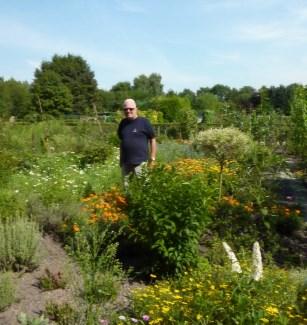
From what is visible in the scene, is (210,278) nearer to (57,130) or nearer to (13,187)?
(13,187)

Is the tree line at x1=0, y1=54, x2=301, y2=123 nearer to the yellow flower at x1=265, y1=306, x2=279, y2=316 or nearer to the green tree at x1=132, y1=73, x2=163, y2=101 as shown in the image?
the green tree at x1=132, y1=73, x2=163, y2=101

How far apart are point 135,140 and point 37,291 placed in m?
2.57

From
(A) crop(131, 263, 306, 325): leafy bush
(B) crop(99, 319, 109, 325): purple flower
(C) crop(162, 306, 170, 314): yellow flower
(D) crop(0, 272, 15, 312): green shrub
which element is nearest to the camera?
(A) crop(131, 263, 306, 325): leafy bush

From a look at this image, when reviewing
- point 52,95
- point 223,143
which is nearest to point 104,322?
point 223,143

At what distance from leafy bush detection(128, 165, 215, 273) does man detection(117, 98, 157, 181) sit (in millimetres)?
1384

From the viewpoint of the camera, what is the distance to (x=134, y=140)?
6.95 m

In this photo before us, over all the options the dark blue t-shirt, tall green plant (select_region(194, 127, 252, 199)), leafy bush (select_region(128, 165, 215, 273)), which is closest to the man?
the dark blue t-shirt

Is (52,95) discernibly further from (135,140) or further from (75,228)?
(75,228)

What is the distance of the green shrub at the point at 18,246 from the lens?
5.36 metres

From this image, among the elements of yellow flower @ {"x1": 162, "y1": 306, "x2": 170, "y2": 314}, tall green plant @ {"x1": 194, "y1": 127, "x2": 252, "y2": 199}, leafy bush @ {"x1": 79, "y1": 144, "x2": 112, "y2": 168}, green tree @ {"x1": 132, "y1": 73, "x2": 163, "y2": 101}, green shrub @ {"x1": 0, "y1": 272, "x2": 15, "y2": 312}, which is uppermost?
green tree @ {"x1": 132, "y1": 73, "x2": 163, "y2": 101}

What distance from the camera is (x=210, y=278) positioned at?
4734mm

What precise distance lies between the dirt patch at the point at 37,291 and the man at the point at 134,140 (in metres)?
1.53

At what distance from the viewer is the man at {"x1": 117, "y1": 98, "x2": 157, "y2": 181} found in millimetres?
6930

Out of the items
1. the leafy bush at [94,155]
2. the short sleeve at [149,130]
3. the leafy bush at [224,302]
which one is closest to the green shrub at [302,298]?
the leafy bush at [224,302]
